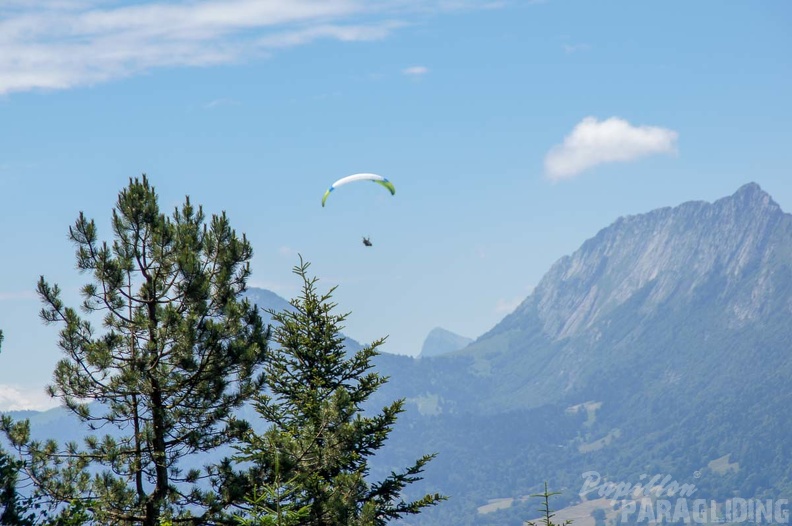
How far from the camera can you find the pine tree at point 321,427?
3800cm

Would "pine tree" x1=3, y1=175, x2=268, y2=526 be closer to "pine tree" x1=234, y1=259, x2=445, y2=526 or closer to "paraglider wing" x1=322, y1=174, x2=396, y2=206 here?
"pine tree" x1=234, y1=259, x2=445, y2=526

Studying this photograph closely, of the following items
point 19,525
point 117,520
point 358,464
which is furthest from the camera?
point 358,464

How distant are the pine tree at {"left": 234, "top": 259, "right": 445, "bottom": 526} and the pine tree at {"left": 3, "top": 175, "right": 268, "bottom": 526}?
1.82m

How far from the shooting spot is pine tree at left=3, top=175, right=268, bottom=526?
125 feet

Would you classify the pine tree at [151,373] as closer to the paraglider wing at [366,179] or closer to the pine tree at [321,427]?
the pine tree at [321,427]

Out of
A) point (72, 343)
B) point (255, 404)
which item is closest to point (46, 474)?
point (72, 343)

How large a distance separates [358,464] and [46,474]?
38.2ft

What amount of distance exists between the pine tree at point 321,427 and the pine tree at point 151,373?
182cm

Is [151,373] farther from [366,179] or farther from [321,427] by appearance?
[366,179]

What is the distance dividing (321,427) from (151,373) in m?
6.47

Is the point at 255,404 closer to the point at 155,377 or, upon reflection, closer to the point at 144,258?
the point at 155,377

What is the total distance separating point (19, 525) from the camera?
35438 mm

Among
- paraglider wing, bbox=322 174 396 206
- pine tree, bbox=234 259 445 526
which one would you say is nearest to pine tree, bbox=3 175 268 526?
pine tree, bbox=234 259 445 526

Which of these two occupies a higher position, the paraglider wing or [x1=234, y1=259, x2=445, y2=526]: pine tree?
the paraglider wing
